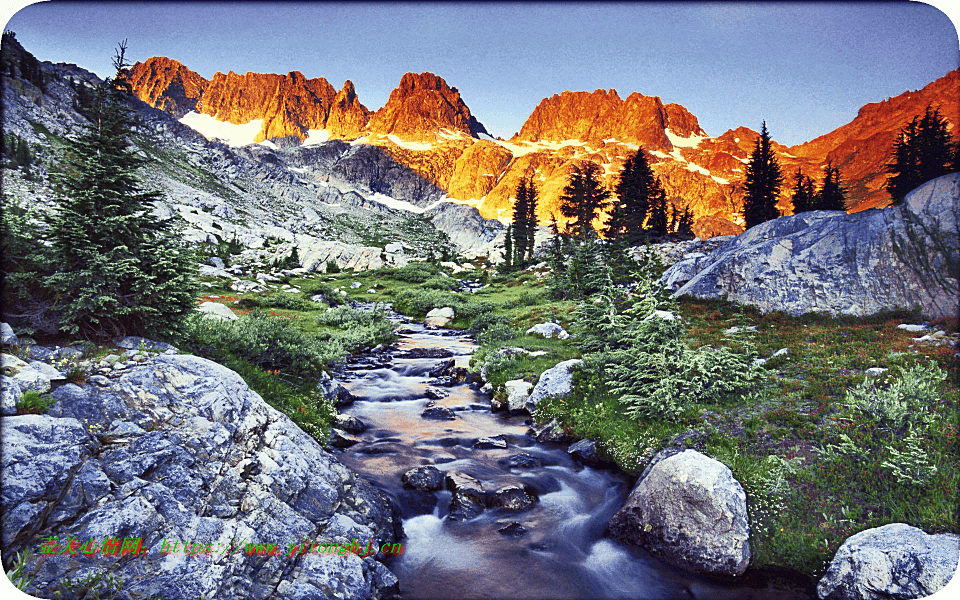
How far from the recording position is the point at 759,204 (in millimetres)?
48344

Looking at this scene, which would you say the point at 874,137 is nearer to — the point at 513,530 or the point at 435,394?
the point at 513,530

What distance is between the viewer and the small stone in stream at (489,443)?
13.0 m

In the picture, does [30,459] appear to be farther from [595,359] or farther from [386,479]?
[595,359]

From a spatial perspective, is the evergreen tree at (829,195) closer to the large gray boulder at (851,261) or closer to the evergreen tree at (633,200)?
the large gray boulder at (851,261)

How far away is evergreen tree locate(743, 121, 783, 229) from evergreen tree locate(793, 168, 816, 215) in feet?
6.16

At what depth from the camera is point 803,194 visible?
45.8 m

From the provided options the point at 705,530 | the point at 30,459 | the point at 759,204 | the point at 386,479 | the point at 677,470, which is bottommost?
the point at 386,479

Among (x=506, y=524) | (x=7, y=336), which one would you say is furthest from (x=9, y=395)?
(x=506, y=524)

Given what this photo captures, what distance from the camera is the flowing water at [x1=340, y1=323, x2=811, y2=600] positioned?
7.47 m

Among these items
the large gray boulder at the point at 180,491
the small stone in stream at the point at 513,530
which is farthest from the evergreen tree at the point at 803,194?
the large gray boulder at the point at 180,491

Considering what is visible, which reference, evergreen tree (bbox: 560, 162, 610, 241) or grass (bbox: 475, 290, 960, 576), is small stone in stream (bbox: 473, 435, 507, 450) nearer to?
grass (bbox: 475, 290, 960, 576)

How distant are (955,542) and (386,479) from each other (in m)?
11.2

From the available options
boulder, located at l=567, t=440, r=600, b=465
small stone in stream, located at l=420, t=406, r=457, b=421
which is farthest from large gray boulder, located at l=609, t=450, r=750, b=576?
small stone in stream, located at l=420, t=406, r=457, b=421

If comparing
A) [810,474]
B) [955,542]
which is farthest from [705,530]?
[955,542]
